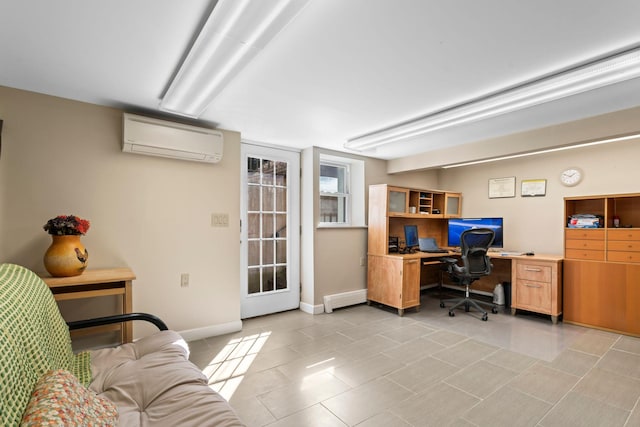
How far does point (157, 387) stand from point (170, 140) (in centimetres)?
215

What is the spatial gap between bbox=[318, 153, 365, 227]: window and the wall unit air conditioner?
5.82 feet

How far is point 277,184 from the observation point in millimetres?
4211

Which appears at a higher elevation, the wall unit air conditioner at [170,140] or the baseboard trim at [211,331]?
the wall unit air conditioner at [170,140]

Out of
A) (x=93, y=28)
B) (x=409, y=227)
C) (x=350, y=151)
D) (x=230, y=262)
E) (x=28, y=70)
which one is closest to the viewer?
(x=93, y=28)

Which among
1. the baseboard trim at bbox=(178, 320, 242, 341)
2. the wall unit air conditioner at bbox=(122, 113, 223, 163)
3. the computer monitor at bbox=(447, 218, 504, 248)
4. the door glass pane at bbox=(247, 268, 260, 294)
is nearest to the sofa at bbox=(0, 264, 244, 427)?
the baseboard trim at bbox=(178, 320, 242, 341)

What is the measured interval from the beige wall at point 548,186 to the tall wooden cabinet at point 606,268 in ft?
0.82

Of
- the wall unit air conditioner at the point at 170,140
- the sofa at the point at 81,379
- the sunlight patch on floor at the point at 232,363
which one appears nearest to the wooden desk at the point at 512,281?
the sunlight patch on floor at the point at 232,363

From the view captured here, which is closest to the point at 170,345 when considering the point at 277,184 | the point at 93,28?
the point at 93,28

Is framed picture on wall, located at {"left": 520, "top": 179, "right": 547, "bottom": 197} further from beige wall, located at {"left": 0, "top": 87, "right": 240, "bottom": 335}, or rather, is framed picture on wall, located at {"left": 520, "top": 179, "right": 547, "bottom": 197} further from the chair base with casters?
beige wall, located at {"left": 0, "top": 87, "right": 240, "bottom": 335}

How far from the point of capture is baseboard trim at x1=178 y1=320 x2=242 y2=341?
10.4ft

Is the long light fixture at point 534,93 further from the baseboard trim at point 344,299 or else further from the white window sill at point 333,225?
the baseboard trim at point 344,299

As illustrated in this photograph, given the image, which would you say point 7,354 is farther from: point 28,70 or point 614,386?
point 614,386

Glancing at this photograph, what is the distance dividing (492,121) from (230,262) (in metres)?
3.13

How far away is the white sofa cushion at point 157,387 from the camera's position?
4.11 feet
